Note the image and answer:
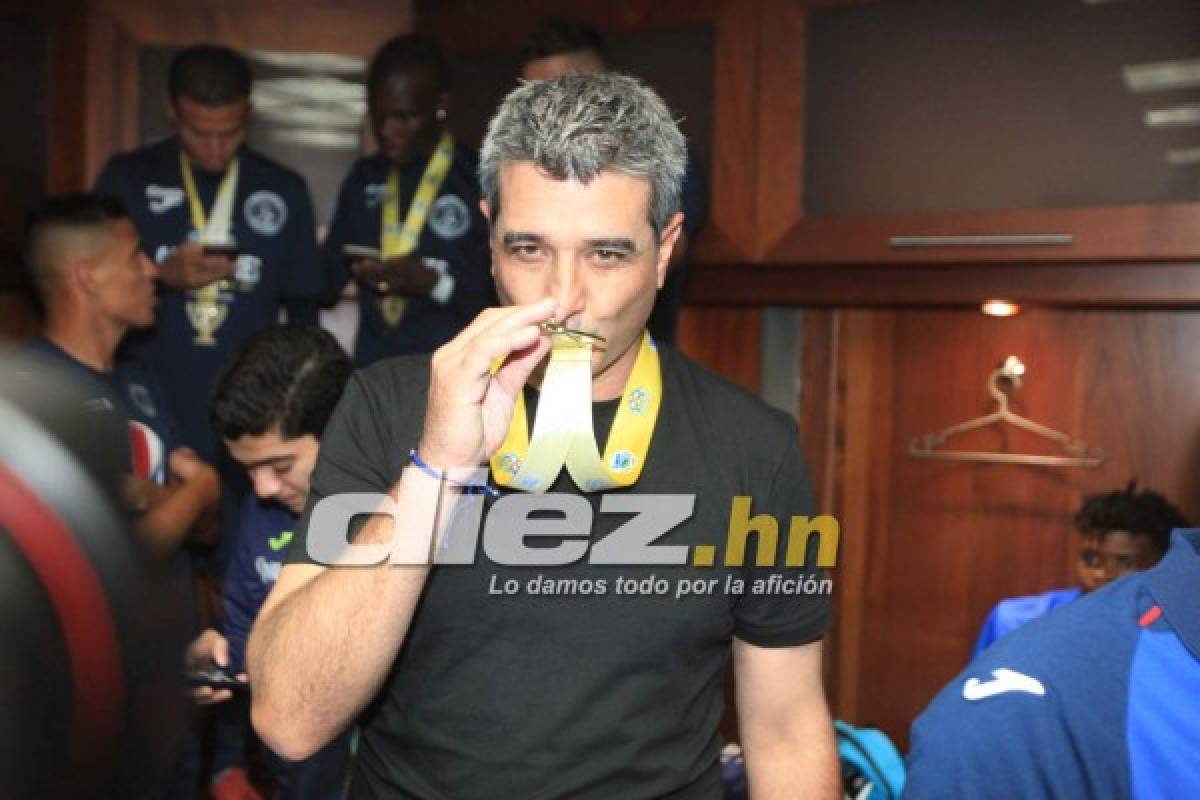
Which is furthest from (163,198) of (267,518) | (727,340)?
(727,340)

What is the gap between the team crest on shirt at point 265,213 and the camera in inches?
119

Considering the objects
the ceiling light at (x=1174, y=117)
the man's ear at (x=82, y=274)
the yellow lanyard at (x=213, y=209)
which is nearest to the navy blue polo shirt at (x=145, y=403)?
the man's ear at (x=82, y=274)

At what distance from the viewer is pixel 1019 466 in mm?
2719

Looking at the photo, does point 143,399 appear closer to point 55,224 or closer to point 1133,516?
point 55,224

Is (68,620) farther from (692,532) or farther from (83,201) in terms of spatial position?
(83,201)

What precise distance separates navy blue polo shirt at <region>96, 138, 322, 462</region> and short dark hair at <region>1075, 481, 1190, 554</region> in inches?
71.3

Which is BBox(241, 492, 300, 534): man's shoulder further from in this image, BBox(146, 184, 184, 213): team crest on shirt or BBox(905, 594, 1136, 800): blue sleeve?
BBox(905, 594, 1136, 800): blue sleeve

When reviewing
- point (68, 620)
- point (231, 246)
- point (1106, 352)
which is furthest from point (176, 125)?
point (68, 620)

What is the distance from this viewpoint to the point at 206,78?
2879mm

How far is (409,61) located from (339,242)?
48cm

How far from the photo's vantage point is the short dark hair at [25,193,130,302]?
2.44 metres

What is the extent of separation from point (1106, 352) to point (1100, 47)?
24.4 inches

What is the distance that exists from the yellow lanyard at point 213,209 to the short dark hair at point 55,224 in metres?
0.45

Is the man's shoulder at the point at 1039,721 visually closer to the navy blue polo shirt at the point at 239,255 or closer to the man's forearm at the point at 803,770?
the man's forearm at the point at 803,770
